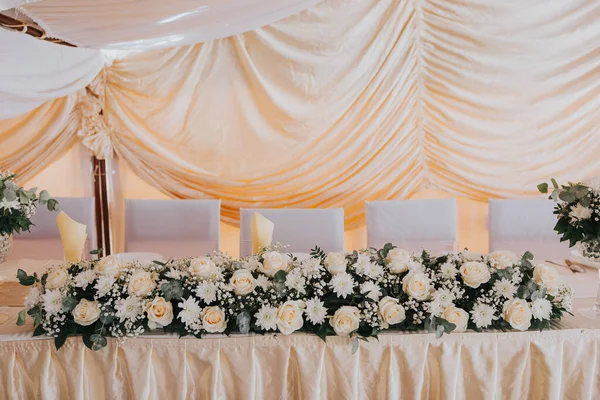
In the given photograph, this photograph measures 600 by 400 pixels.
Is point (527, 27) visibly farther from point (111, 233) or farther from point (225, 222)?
point (111, 233)

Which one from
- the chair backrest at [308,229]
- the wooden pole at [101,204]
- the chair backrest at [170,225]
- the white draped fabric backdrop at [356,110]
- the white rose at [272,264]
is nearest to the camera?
the white rose at [272,264]

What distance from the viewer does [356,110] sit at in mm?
3537

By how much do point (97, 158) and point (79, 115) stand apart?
0.33 m

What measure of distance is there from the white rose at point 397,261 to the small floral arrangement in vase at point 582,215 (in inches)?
20.5

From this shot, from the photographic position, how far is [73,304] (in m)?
1.46

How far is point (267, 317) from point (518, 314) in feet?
2.40

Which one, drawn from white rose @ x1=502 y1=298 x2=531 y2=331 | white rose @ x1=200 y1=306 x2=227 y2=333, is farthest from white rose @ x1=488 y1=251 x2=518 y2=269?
white rose @ x1=200 y1=306 x2=227 y2=333

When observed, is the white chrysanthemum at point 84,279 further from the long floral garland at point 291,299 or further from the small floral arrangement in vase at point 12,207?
the small floral arrangement in vase at point 12,207

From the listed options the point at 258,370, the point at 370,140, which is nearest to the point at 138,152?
the point at 370,140

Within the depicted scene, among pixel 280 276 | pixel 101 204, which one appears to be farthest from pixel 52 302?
pixel 101 204

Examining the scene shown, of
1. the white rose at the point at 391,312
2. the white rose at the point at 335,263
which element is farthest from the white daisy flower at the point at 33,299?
the white rose at the point at 391,312

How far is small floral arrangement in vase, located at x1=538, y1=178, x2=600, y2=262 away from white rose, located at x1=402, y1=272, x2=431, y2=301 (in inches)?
21.4

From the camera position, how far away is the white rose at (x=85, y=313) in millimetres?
1439

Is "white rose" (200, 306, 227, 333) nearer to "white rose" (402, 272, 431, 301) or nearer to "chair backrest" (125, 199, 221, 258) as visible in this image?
"white rose" (402, 272, 431, 301)
